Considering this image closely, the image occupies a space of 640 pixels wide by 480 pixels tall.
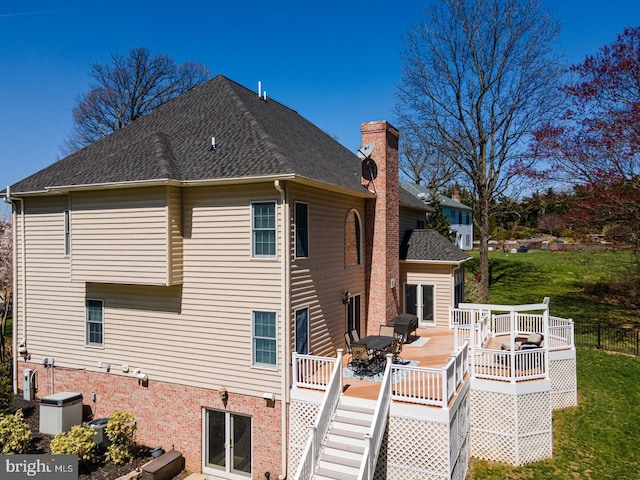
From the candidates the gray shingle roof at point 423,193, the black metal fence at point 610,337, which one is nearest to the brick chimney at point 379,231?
the black metal fence at point 610,337

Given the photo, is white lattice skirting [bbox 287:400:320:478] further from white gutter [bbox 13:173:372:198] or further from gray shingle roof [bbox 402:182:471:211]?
gray shingle roof [bbox 402:182:471:211]

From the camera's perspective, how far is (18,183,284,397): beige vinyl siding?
10656 millimetres

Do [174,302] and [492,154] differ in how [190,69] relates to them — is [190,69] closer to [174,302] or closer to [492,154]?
[492,154]

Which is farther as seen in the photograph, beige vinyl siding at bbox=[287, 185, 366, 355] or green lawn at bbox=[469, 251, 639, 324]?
green lawn at bbox=[469, 251, 639, 324]

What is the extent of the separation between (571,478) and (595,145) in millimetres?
16852

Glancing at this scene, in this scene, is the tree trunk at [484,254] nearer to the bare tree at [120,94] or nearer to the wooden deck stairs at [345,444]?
the wooden deck stairs at [345,444]

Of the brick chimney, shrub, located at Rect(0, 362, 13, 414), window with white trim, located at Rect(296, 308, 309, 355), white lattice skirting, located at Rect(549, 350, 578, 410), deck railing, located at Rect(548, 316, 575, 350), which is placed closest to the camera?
window with white trim, located at Rect(296, 308, 309, 355)

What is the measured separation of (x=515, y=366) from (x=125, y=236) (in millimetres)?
11344

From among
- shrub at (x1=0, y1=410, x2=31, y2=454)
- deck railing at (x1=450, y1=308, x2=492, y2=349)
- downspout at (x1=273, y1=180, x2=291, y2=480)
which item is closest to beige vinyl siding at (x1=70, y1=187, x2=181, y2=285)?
downspout at (x1=273, y1=180, x2=291, y2=480)

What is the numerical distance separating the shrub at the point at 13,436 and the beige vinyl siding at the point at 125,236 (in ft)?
12.9

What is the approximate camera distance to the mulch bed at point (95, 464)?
10.4 meters

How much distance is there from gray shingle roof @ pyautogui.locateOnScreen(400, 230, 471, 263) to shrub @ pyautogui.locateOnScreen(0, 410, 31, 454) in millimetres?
13771

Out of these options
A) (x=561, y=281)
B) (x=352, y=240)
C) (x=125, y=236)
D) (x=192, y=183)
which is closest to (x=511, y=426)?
(x=352, y=240)

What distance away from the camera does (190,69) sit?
122ft
